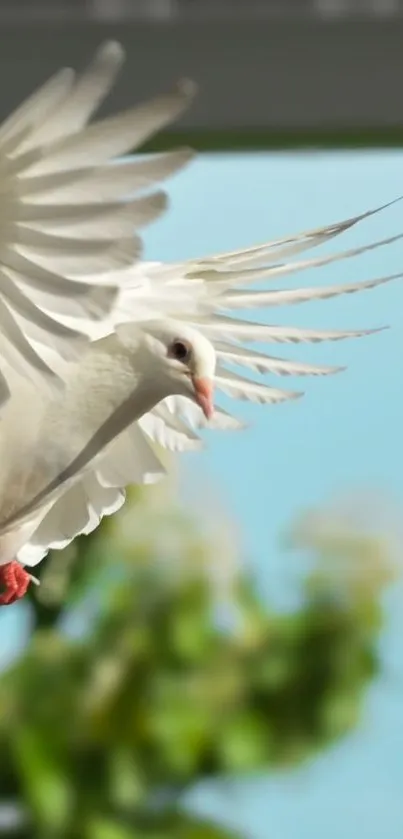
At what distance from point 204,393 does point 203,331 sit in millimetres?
80

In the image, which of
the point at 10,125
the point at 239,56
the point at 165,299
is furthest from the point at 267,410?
the point at 10,125

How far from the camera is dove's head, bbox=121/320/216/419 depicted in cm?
42

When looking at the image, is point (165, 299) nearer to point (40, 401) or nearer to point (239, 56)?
point (40, 401)

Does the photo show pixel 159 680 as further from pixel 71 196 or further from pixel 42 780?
pixel 71 196

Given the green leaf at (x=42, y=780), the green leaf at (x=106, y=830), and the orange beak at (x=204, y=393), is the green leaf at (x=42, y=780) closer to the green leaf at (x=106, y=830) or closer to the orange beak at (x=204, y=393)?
the green leaf at (x=106, y=830)

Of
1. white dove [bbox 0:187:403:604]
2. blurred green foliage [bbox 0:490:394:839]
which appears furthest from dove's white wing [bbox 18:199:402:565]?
blurred green foliage [bbox 0:490:394:839]

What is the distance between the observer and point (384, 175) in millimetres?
958

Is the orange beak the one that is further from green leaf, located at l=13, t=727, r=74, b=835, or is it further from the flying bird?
green leaf, located at l=13, t=727, r=74, b=835

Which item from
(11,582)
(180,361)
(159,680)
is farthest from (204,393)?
(159,680)

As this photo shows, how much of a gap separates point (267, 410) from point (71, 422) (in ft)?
1.99

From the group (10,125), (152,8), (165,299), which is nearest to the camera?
(10,125)

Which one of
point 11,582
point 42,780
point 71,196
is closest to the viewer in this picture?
point 71,196

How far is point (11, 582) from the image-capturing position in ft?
1.63

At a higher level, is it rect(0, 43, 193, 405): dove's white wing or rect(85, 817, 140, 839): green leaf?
rect(0, 43, 193, 405): dove's white wing
